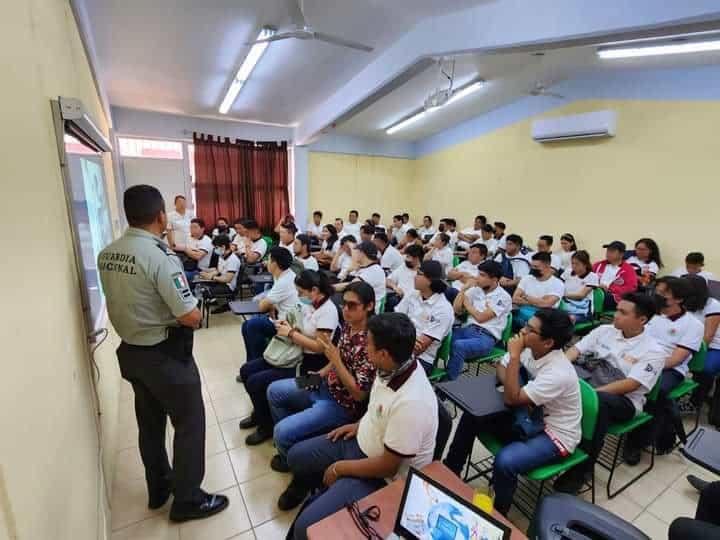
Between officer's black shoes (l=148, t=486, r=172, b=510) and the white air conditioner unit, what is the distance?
6.89 meters

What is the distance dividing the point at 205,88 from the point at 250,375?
4.87 meters

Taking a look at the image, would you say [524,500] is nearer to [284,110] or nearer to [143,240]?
[143,240]

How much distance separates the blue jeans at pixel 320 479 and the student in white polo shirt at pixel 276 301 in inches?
44.0

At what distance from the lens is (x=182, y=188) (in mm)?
7168

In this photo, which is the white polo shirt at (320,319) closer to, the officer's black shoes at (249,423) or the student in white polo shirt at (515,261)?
the officer's black shoes at (249,423)

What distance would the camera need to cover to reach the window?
668 cm

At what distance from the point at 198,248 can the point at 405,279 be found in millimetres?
3184

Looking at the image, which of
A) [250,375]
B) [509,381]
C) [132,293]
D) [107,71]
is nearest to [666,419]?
[509,381]

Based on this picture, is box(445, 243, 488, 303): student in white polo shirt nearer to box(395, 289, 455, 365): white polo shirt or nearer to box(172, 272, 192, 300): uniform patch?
box(395, 289, 455, 365): white polo shirt

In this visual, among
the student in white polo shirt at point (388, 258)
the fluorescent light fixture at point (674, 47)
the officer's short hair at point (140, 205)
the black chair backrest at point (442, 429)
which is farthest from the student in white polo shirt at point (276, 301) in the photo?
the fluorescent light fixture at point (674, 47)

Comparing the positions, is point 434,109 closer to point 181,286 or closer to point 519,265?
point 519,265

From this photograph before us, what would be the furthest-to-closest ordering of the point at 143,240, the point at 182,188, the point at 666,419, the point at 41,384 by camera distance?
the point at 182,188 < the point at 666,419 < the point at 143,240 < the point at 41,384

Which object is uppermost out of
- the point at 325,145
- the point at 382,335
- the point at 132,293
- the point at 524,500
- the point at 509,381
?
the point at 325,145

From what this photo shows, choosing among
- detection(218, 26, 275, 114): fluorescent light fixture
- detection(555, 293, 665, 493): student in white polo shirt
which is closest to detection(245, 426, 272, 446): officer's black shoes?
detection(555, 293, 665, 493): student in white polo shirt
